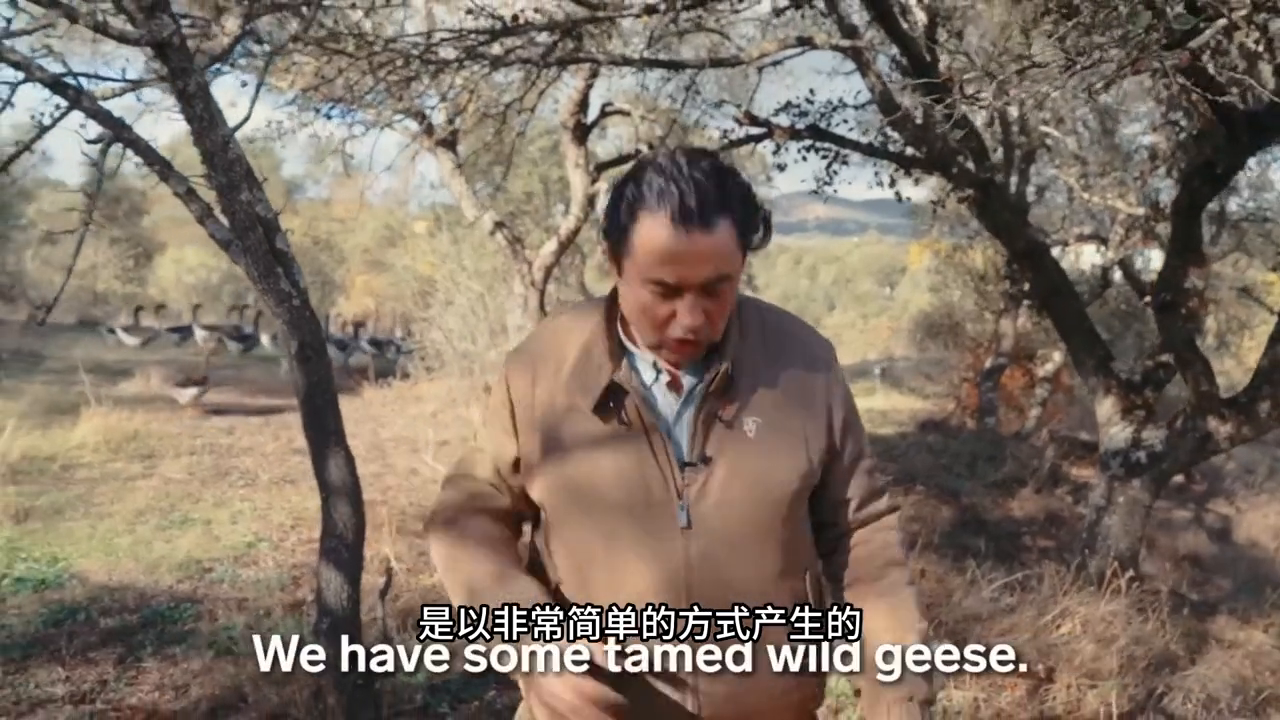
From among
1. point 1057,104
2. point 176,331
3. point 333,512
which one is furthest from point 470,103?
point 1057,104

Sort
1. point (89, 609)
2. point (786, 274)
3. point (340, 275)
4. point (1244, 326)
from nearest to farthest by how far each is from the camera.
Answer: point (89, 609) → point (340, 275) → point (1244, 326) → point (786, 274)

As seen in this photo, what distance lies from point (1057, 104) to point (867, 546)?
540cm

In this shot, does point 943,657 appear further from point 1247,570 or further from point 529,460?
point 1247,570

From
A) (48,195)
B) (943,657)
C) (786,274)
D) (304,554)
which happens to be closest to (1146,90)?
(943,657)

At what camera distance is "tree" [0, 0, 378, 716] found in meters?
2.72

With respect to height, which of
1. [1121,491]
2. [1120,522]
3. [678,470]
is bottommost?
[1120,522]

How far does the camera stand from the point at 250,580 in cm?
475

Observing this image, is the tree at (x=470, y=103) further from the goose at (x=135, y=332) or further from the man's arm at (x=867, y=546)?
the man's arm at (x=867, y=546)

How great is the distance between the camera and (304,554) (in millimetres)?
5113

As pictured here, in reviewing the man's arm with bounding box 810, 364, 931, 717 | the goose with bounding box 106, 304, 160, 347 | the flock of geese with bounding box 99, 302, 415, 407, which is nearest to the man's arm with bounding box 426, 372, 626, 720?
the man's arm with bounding box 810, 364, 931, 717

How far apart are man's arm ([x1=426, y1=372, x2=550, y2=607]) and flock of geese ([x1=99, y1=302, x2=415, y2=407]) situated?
467 centimetres

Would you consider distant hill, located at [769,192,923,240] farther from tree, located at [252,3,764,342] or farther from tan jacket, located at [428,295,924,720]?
tan jacket, located at [428,295,924,720]

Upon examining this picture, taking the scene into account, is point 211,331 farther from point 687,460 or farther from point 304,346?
point 687,460

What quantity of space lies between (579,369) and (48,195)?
5288 millimetres
